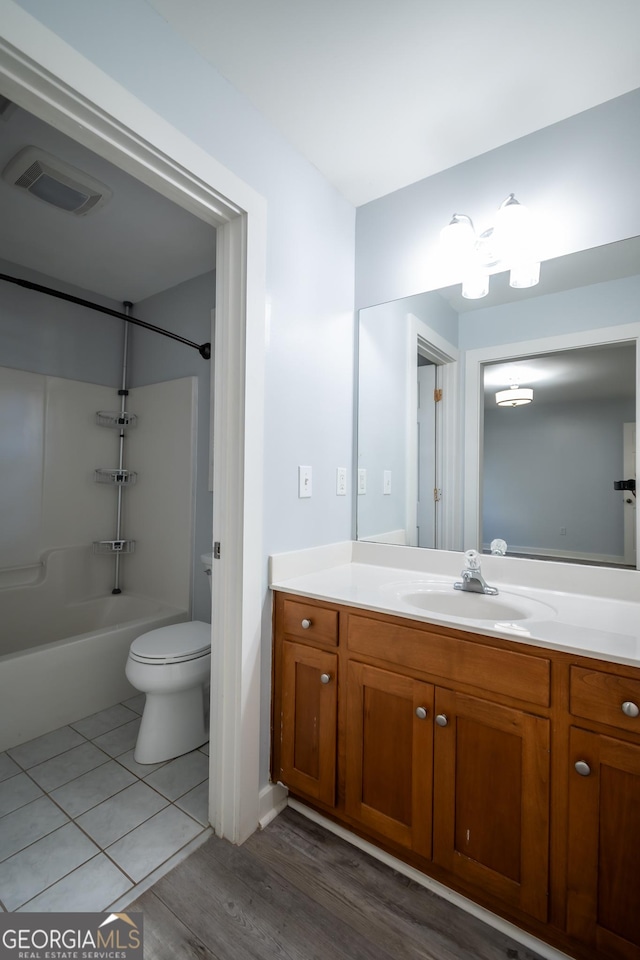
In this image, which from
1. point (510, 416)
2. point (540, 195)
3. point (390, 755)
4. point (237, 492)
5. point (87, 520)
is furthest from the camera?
point (87, 520)

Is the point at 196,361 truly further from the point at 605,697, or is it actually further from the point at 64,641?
the point at 605,697

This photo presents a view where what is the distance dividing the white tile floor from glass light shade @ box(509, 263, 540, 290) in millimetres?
2153

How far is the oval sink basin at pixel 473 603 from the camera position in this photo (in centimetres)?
128

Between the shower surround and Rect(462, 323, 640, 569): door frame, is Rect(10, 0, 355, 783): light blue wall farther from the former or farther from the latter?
the shower surround

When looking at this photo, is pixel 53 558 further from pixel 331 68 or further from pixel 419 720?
pixel 331 68

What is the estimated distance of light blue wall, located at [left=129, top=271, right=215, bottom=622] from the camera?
2506mm

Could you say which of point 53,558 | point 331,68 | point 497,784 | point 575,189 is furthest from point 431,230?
point 53,558

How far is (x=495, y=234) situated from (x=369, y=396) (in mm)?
753

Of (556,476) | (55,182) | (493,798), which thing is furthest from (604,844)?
(55,182)

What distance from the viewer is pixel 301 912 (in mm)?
1139

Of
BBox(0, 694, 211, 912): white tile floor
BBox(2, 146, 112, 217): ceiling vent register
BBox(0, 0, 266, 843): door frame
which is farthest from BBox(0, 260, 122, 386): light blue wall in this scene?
BBox(0, 694, 211, 912): white tile floor

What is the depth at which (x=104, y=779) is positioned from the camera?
65.0 inches

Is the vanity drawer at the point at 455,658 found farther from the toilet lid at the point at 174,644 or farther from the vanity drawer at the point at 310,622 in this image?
the toilet lid at the point at 174,644

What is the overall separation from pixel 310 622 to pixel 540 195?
5.41 ft
